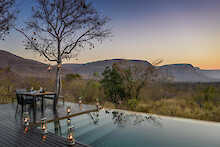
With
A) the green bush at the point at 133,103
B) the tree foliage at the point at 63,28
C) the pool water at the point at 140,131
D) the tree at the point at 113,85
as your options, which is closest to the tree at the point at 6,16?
the tree foliage at the point at 63,28

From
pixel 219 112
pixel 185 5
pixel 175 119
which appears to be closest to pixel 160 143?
pixel 175 119

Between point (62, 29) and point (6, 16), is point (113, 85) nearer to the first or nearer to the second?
point (62, 29)

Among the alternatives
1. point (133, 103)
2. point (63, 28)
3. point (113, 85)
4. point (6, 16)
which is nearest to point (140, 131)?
point (133, 103)

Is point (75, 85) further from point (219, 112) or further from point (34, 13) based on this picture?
point (219, 112)

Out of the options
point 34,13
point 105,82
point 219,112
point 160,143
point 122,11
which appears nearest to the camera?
point 160,143

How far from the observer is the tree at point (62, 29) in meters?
5.00

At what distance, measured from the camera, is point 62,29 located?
5176 millimetres

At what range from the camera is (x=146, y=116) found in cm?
454

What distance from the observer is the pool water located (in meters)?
3.15

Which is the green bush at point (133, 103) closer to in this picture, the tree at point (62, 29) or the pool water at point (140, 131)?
the pool water at point (140, 131)

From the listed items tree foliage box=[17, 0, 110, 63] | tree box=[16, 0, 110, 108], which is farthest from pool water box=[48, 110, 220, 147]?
tree foliage box=[17, 0, 110, 63]

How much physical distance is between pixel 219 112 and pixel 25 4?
23.9 ft

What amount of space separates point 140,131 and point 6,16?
18.1 ft

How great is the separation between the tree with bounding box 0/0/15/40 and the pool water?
3.66 m
